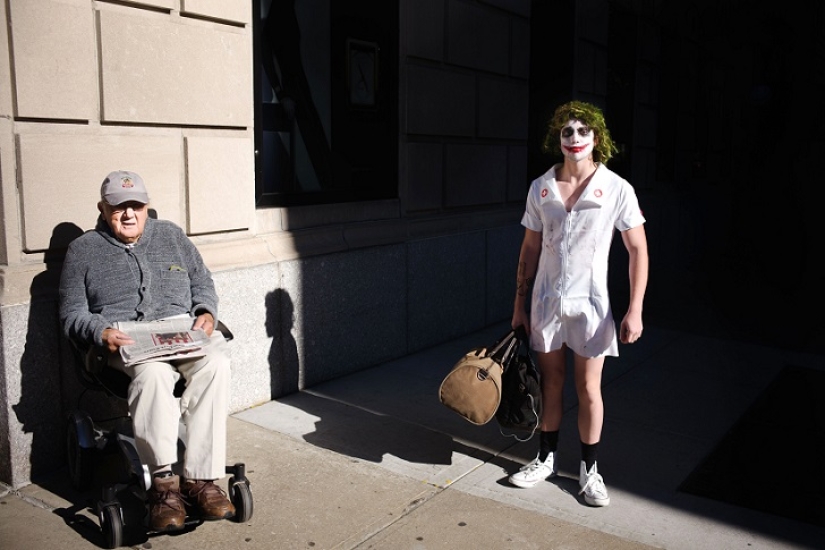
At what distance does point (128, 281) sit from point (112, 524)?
45.1 inches

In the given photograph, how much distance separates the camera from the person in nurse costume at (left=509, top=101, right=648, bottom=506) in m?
3.98

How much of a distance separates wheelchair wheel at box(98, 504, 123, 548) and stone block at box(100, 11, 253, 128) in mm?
2048

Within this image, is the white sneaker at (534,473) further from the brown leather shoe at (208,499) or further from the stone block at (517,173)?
the stone block at (517,173)

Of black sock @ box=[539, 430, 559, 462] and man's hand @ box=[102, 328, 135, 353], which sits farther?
black sock @ box=[539, 430, 559, 462]

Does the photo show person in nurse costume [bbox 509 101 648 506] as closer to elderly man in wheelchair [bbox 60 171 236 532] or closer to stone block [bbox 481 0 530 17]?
elderly man in wheelchair [bbox 60 171 236 532]

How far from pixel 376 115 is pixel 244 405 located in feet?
8.73

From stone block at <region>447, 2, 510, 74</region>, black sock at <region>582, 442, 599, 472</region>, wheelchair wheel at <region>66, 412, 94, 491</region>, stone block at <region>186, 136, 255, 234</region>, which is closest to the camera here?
wheelchair wheel at <region>66, 412, 94, 491</region>

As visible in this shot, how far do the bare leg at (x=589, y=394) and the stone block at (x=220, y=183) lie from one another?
2.39 metres

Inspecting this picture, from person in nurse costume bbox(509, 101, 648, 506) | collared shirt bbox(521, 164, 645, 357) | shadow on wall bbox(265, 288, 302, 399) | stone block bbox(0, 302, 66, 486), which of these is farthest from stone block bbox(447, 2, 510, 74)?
stone block bbox(0, 302, 66, 486)

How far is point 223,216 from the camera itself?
5.30 m

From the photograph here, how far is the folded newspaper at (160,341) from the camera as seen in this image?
12.1 feet

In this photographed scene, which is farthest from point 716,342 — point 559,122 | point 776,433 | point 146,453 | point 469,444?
point 146,453

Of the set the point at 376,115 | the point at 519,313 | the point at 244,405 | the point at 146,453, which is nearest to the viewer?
the point at 146,453

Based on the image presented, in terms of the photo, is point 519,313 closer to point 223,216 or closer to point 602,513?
point 602,513
